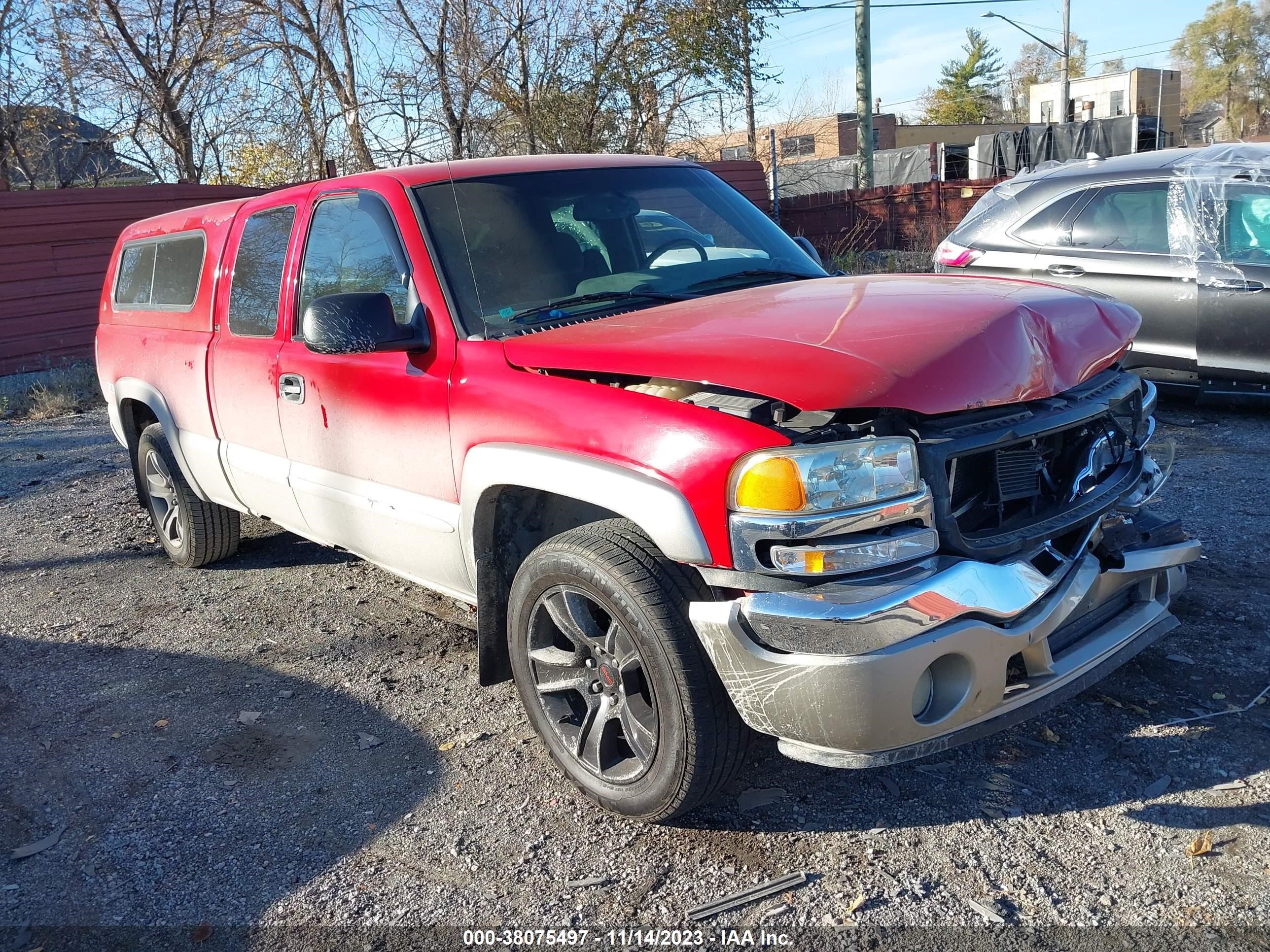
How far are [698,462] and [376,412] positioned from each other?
62.0 inches

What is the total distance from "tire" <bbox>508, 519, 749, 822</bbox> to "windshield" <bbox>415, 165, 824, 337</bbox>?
0.91 m

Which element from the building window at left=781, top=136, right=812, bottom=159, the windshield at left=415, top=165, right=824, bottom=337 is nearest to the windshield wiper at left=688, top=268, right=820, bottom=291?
the windshield at left=415, top=165, right=824, bottom=337

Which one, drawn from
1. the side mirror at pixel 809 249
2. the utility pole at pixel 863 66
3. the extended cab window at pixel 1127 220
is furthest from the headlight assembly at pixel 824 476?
the utility pole at pixel 863 66

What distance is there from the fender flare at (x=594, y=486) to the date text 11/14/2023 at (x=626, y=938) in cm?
89

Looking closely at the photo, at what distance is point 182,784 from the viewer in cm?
342

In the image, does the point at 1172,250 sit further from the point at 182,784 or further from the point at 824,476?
the point at 182,784

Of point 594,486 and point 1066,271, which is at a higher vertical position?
point 1066,271

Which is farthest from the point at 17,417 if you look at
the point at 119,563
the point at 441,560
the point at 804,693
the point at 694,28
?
the point at 694,28

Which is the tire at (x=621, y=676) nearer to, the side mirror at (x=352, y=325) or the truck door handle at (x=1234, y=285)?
the side mirror at (x=352, y=325)

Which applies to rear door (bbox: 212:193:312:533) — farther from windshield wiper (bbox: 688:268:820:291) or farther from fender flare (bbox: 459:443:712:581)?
windshield wiper (bbox: 688:268:820:291)

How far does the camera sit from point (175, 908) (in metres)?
2.76

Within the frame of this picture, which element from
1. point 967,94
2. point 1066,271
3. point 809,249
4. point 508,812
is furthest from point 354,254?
point 967,94

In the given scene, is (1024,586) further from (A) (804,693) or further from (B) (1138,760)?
(B) (1138,760)

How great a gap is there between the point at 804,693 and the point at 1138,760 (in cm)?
126
